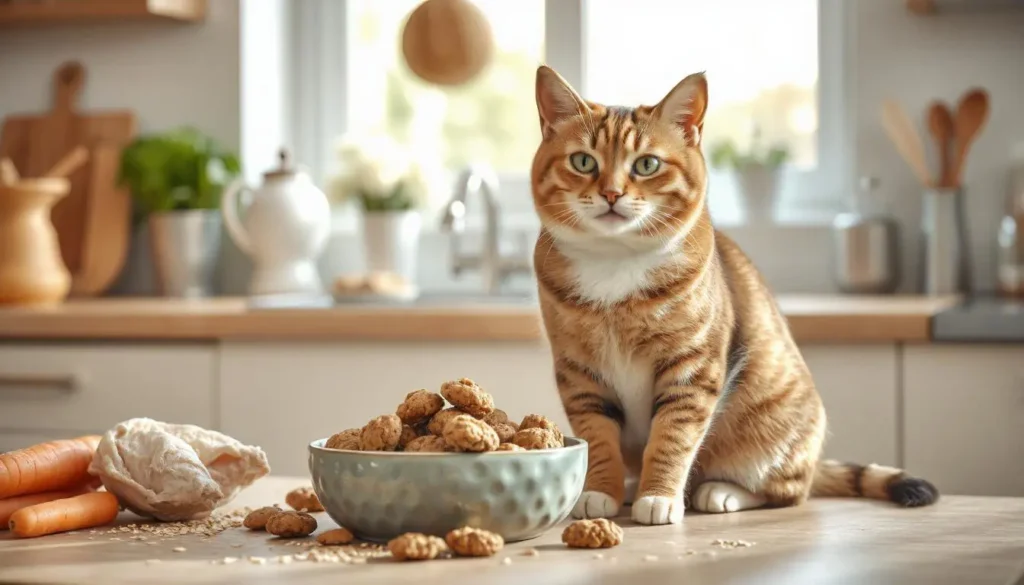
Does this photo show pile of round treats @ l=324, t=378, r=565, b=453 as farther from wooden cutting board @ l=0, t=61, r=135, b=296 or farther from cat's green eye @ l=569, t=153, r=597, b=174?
wooden cutting board @ l=0, t=61, r=135, b=296

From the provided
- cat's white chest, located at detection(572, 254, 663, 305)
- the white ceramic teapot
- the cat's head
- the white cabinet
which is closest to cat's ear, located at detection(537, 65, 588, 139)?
the cat's head

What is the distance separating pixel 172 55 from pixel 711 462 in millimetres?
2276

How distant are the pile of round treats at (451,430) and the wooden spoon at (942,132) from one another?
1802mm

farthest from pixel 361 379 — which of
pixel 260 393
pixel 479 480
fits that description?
pixel 479 480

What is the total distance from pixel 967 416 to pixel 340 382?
110cm

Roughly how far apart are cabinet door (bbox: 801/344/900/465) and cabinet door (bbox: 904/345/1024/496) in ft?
0.10

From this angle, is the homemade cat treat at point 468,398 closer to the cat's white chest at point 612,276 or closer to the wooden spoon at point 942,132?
the cat's white chest at point 612,276

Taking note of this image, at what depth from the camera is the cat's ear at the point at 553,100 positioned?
1143mm

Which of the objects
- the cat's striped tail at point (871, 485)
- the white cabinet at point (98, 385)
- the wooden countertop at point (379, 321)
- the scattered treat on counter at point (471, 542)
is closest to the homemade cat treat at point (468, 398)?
the scattered treat on counter at point (471, 542)

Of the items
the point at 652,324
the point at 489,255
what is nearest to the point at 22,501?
the point at 652,324

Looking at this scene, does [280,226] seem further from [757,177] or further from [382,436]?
[382,436]

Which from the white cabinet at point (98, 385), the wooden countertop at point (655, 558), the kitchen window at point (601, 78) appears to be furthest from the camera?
the kitchen window at point (601, 78)

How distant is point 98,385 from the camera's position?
8.08 feet

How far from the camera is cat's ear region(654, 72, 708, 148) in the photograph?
44.1 inches
